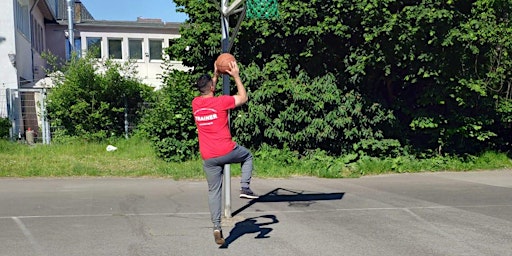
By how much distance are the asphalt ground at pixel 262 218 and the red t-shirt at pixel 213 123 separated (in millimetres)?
1159

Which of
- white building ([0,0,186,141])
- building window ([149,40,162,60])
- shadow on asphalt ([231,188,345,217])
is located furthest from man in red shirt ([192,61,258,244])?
building window ([149,40,162,60])

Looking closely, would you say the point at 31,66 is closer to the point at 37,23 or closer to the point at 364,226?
the point at 37,23

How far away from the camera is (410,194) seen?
10008 mm

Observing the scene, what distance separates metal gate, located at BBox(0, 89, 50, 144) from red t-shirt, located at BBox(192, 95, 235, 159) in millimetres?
11598

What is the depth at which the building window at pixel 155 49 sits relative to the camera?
3394 centimetres

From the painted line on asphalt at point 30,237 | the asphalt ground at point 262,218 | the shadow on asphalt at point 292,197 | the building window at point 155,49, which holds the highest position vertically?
the building window at point 155,49

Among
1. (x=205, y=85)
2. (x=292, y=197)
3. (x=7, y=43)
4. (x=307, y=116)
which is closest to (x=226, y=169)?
(x=205, y=85)

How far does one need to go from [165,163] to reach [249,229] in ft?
22.1

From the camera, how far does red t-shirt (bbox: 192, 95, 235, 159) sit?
19.2ft

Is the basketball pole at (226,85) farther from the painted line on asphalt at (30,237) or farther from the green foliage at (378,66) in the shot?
the green foliage at (378,66)

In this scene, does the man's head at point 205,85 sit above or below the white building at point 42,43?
below

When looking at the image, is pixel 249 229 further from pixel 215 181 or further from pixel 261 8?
pixel 261 8

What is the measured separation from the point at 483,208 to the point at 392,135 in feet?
19.2

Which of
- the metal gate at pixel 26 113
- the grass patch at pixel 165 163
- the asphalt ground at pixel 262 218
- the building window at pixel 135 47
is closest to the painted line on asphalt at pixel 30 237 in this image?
the asphalt ground at pixel 262 218
